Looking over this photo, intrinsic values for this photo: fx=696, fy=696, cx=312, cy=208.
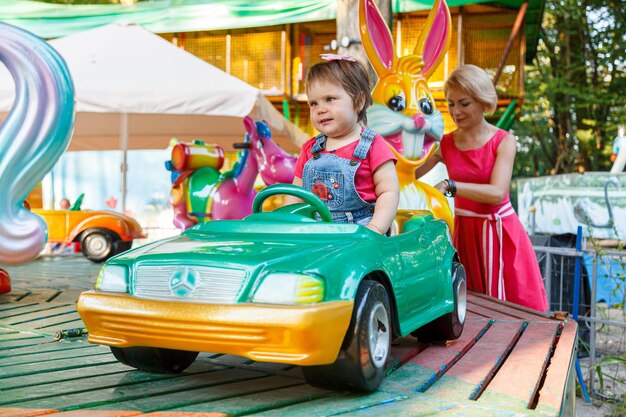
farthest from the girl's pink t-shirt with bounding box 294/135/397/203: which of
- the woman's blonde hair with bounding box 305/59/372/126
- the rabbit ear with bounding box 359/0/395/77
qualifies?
the rabbit ear with bounding box 359/0/395/77

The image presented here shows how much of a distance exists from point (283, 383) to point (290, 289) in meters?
0.45

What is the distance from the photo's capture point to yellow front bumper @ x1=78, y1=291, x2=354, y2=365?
1.73m

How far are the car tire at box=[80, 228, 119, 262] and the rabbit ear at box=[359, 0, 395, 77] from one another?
459cm

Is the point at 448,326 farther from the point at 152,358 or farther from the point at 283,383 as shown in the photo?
the point at 152,358

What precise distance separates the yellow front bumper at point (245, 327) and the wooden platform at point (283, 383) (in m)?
0.15

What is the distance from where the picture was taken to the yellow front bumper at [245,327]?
1.73m

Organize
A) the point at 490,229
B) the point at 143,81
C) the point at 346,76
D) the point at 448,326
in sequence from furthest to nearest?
1. the point at 143,81
2. the point at 490,229
3. the point at 448,326
4. the point at 346,76

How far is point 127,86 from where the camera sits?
6570 mm

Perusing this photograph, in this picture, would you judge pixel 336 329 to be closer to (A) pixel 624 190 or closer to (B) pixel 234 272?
(B) pixel 234 272

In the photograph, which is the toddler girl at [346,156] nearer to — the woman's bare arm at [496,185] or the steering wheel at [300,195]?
the steering wheel at [300,195]

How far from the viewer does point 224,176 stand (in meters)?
6.54

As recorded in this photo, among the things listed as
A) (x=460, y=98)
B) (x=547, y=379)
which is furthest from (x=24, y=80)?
Result: (x=460, y=98)

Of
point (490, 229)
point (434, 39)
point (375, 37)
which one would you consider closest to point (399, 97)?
point (375, 37)

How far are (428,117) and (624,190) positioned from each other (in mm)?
5042
